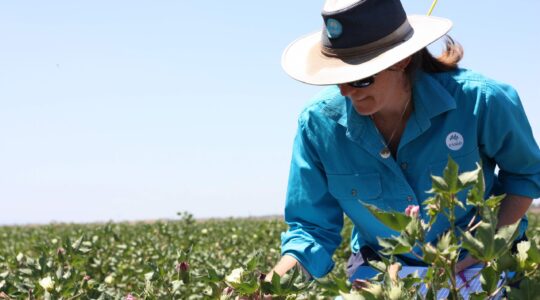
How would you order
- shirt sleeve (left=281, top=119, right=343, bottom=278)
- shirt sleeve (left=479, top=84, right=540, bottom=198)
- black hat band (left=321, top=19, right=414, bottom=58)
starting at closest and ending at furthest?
black hat band (left=321, top=19, right=414, bottom=58) → shirt sleeve (left=479, top=84, right=540, bottom=198) → shirt sleeve (left=281, top=119, right=343, bottom=278)

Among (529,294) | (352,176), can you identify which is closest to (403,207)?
(352,176)

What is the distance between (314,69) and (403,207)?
0.63 metres

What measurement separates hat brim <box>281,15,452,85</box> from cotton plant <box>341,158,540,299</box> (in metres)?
1.10

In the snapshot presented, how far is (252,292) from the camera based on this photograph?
188cm

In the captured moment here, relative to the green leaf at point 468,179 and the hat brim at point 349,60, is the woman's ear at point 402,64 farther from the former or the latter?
the green leaf at point 468,179

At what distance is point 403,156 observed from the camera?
3170mm

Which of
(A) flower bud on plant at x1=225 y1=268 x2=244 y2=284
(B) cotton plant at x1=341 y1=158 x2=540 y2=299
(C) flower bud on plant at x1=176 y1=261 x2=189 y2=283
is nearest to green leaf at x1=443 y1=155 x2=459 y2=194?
(B) cotton plant at x1=341 y1=158 x2=540 y2=299

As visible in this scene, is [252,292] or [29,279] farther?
[29,279]

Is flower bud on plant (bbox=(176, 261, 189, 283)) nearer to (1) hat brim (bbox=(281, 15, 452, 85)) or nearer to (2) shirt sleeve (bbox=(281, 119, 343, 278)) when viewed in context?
(1) hat brim (bbox=(281, 15, 452, 85))

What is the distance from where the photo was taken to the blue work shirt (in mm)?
3067

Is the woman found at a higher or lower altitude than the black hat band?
lower

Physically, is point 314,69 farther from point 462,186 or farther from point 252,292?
point 462,186

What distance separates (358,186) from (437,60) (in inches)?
19.3

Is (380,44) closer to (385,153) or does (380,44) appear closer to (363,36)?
(363,36)
